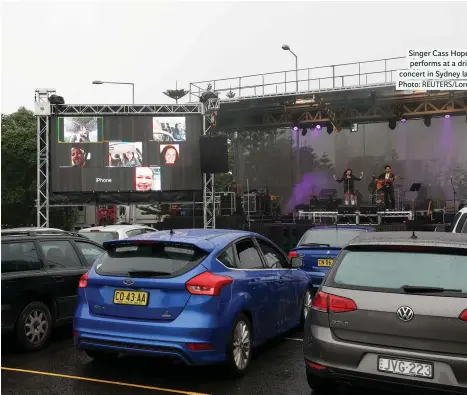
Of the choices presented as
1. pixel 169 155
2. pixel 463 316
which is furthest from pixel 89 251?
pixel 169 155

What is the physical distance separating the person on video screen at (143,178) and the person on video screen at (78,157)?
5.81 ft

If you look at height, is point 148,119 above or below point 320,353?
above

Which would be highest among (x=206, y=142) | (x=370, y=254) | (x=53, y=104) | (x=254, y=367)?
(x=53, y=104)

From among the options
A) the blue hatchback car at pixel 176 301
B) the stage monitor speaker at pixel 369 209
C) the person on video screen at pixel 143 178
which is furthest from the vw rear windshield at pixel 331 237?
the stage monitor speaker at pixel 369 209

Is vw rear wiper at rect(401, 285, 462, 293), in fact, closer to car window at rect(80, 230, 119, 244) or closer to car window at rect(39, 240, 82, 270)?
car window at rect(39, 240, 82, 270)

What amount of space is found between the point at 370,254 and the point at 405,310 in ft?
1.87

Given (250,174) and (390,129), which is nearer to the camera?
(390,129)

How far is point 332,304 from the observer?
385 cm

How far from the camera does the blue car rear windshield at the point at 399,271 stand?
3639 mm

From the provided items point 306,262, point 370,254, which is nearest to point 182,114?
point 306,262

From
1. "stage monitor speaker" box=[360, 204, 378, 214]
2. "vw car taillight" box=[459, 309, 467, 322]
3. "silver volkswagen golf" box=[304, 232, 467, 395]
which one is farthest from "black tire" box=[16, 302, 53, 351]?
"stage monitor speaker" box=[360, 204, 378, 214]

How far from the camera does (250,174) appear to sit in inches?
1040

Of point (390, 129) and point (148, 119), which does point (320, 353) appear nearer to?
point (148, 119)

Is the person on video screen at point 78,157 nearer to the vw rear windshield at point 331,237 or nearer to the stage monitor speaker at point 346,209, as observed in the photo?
the stage monitor speaker at point 346,209
